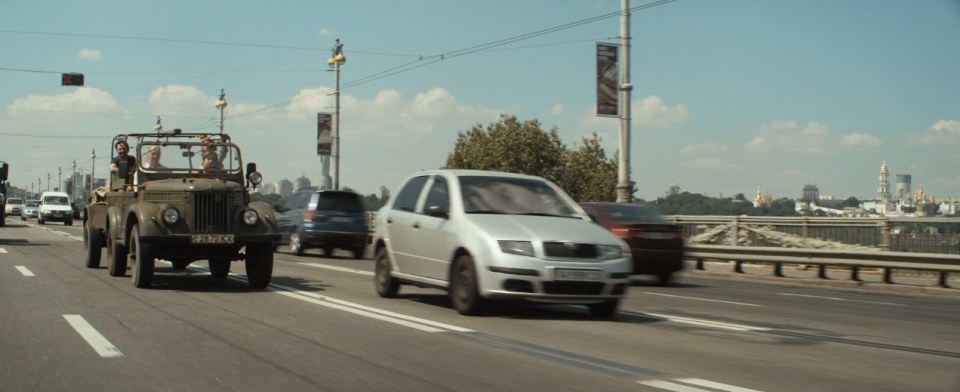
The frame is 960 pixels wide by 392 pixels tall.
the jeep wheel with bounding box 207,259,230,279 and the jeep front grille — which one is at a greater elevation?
the jeep front grille

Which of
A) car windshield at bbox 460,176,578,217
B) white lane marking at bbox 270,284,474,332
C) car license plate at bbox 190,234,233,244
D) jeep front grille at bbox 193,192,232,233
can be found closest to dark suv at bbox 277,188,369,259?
jeep front grille at bbox 193,192,232,233

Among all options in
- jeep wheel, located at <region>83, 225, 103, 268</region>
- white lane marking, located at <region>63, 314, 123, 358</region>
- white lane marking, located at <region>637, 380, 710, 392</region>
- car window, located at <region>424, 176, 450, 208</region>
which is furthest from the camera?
jeep wheel, located at <region>83, 225, 103, 268</region>

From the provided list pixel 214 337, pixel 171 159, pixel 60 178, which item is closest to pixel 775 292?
pixel 171 159

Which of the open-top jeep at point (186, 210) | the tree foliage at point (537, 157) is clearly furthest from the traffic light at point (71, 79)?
the tree foliage at point (537, 157)

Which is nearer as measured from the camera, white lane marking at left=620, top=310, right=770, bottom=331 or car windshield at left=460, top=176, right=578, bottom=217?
white lane marking at left=620, top=310, right=770, bottom=331

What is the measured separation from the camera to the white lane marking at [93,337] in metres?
7.30

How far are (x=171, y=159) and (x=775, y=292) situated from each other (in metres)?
10.3

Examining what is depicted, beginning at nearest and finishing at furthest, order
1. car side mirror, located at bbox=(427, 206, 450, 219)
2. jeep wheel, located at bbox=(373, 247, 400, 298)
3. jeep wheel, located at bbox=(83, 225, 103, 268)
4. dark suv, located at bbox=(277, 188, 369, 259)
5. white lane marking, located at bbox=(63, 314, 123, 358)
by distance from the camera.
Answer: white lane marking, located at bbox=(63, 314, 123, 358), car side mirror, located at bbox=(427, 206, 450, 219), jeep wheel, located at bbox=(373, 247, 400, 298), jeep wheel, located at bbox=(83, 225, 103, 268), dark suv, located at bbox=(277, 188, 369, 259)

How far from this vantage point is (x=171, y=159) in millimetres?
14789

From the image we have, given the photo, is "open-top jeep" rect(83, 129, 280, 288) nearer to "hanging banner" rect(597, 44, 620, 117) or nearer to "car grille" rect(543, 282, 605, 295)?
"car grille" rect(543, 282, 605, 295)

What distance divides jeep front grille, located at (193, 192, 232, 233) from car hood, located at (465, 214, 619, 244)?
13.7 ft

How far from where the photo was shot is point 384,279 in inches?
485

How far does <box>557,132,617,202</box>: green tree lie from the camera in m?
93.7

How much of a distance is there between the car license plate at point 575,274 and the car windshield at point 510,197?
4.01 ft
